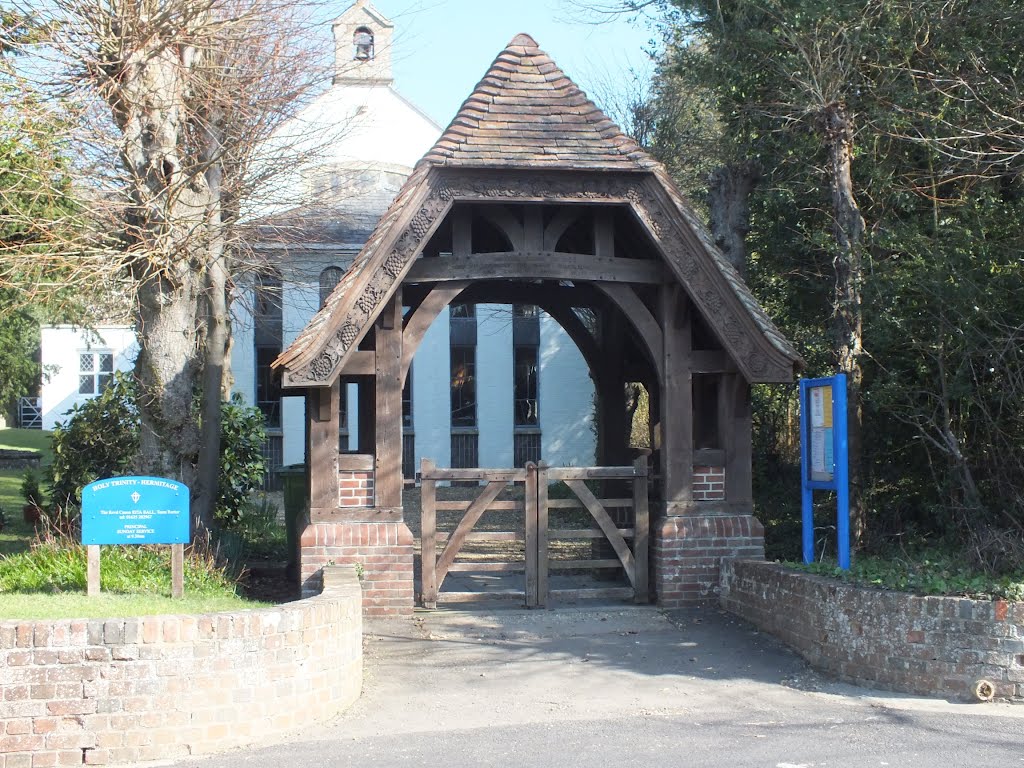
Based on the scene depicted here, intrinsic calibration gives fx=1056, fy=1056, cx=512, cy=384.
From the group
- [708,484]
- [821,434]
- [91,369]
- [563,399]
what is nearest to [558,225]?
[708,484]

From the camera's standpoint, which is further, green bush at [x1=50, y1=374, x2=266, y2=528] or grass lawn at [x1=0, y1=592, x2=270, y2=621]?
green bush at [x1=50, y1=374, x2=266, y2=528]

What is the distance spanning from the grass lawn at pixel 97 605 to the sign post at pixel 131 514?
243mm

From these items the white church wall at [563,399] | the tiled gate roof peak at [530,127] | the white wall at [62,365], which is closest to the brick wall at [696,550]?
the tiled gate roof peak at [530,127]

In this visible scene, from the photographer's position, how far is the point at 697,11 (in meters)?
15.1

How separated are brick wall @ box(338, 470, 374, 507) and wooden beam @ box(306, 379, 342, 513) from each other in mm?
73

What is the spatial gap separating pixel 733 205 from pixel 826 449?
622 cm

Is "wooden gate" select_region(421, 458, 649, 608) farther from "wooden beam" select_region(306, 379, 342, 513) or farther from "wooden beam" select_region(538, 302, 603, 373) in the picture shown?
"wooden beam" select_region(538, 302, 603, 373)

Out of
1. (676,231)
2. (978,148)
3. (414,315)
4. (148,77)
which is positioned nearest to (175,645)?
(414,315)

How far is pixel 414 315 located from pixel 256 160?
5.10m

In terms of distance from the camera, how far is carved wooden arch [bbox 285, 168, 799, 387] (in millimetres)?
9711

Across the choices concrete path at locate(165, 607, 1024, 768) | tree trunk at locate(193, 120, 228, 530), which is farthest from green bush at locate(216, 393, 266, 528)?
concrete path at locate(165, 607, 1024, 768)

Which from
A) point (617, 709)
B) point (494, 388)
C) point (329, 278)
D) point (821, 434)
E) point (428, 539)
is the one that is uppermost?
point (329, 278)

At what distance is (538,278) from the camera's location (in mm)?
10484

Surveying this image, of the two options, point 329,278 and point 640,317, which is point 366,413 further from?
point 329,278
